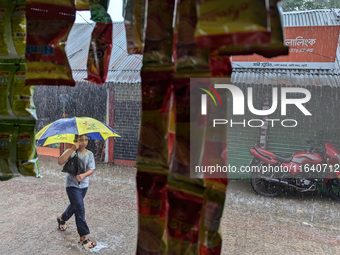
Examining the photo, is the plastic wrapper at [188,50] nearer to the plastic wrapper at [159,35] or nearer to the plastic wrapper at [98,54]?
the plastic wrapper at [159,35]

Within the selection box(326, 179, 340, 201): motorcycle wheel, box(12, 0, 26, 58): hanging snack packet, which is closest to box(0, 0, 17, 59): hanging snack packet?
box(12, 0, 26, 58): hanging snack packet

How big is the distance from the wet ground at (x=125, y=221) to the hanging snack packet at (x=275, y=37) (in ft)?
13.8

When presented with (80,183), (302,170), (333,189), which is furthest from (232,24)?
(333,189)

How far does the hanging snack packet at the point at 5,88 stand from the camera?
165cm

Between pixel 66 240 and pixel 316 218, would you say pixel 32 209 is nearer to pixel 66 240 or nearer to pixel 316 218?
pixel 66 240

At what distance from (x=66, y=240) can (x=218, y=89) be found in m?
4.46

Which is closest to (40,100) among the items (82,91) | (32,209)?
(82,91)

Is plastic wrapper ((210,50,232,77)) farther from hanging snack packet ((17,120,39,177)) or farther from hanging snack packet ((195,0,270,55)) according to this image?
hanging snack packet ((17,120,39,177))

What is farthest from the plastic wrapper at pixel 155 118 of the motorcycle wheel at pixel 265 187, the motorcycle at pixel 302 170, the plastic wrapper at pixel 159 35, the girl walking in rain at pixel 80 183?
the motorcycle wheel at pixel 265 187

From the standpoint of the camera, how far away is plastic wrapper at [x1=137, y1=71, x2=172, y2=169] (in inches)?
54.4

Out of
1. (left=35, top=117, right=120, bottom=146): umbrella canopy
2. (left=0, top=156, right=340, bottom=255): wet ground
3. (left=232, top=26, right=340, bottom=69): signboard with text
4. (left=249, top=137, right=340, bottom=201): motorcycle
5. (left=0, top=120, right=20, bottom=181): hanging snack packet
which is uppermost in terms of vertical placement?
(left=232, top=26, right=340, bottom=69): signboard with text

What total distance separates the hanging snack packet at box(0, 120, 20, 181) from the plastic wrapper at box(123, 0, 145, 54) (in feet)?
2.55

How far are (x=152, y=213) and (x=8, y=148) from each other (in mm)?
870

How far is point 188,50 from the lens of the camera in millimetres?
1250
